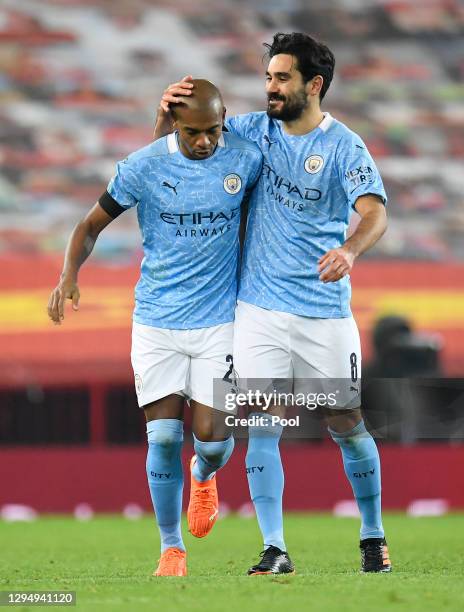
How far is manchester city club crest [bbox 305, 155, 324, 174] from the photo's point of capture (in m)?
5.54

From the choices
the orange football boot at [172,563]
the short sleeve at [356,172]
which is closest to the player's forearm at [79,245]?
the short sleeve at [356,172]

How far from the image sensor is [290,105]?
18.1ft

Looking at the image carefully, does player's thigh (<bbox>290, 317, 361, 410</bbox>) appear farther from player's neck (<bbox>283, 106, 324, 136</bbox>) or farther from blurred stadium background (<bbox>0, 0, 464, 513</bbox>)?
blurred stadium background (<bbox>0, 0, 464, 513</bbox>)

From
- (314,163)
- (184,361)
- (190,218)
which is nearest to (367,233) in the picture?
(314,163)

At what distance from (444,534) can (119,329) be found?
19.9 feet

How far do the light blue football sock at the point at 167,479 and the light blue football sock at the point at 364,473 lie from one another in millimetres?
646

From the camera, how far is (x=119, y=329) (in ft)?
46.6

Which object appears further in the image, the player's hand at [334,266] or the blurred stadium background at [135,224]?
the blurred stadium background at [135,224]

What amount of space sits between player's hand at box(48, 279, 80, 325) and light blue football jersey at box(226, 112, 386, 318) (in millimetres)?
688

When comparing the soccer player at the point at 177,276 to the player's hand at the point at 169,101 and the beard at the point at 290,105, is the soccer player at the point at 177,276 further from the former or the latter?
the beard at the point at 290,105

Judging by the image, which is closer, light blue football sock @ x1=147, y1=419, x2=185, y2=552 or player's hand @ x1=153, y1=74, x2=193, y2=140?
player's hand @ x1=153, y1=74, x2=193, y2=140

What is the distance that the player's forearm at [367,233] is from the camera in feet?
16.9

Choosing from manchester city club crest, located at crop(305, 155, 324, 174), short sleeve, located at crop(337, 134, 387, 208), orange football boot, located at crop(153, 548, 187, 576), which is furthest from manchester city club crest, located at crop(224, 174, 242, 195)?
orange football boot, located at crop(153, 548, 187, 576)

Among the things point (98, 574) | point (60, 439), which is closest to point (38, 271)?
point (60, 439)
